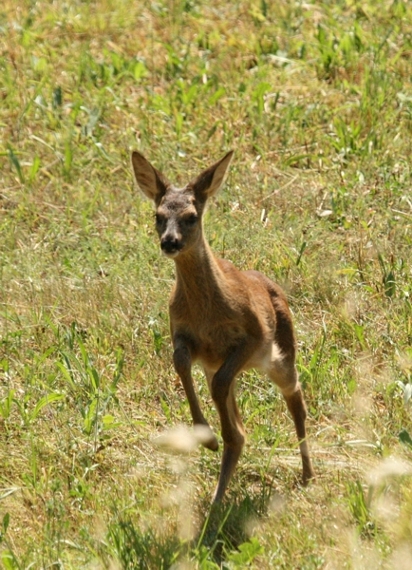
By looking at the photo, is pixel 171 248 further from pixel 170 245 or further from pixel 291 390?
pixel 291 390

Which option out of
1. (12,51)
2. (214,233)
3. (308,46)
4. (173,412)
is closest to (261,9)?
(308,46)

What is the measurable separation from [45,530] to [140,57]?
6356 mm

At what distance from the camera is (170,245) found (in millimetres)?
6957

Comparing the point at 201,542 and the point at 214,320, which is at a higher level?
the point at 214,320

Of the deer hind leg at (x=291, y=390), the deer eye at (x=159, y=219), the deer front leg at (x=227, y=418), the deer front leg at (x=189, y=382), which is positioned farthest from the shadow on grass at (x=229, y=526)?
the deer eye at (x=159, y=219)

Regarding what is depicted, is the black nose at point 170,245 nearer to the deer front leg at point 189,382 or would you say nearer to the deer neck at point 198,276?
the deer neck at point 198,276

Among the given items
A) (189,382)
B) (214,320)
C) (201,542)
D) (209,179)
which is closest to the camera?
(201,542)

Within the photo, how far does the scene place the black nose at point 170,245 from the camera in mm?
A: 6945

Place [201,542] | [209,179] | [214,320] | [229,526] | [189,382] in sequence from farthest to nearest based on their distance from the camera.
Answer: [209,179], [214,320], [189,382], [229,526], [201,542]

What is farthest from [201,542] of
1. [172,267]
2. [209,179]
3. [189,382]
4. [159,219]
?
[172,267]

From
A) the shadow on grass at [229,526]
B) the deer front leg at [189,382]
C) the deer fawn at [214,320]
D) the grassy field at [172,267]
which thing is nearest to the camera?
the shadow on grass at [229,526]

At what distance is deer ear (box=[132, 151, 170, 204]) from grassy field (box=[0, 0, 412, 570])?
118cm

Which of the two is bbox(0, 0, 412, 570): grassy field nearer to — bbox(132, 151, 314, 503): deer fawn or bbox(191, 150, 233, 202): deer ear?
bbox(132, 151, 314, 503): deer fawn

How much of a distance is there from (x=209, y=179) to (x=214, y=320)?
0.88 m
